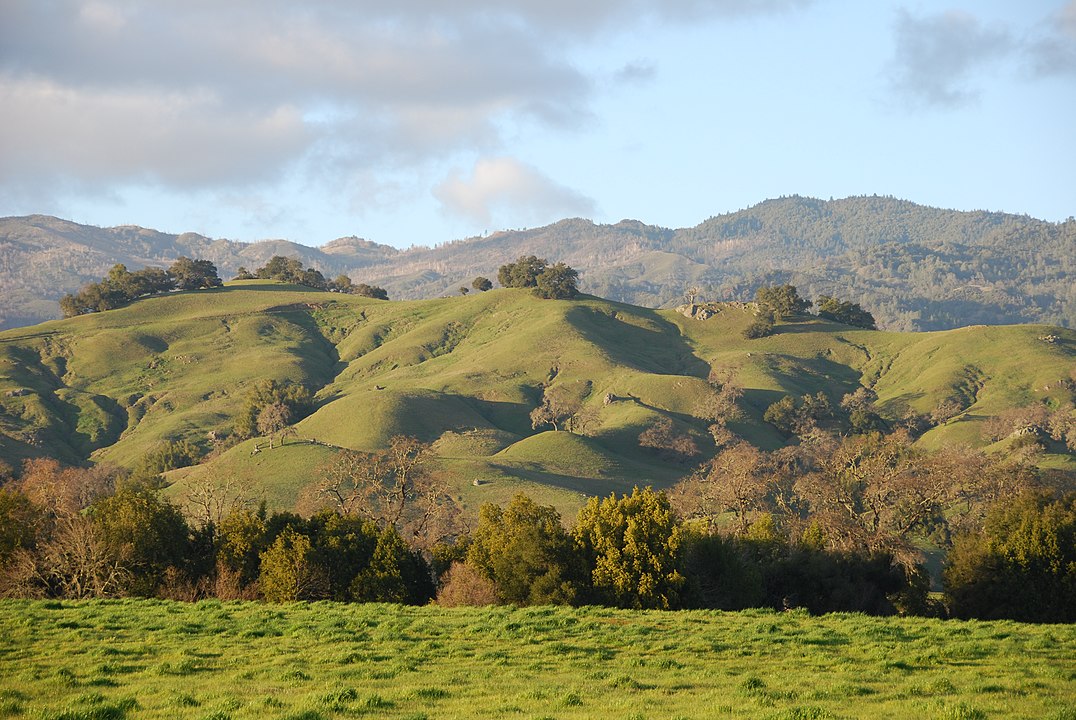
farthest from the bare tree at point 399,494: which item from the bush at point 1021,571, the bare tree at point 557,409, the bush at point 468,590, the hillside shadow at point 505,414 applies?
the bare tree at point 557,409

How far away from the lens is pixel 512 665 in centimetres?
2330

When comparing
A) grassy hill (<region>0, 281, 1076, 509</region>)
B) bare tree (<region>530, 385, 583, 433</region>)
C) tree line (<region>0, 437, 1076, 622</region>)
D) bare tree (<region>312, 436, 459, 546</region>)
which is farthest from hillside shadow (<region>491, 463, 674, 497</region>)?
tree line (<region>0, 437, 1076, 622</region>)

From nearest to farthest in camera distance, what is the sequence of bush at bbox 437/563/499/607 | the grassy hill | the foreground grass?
the foreground grass < bush at bbox 437/563/499/607 < the grassy hill

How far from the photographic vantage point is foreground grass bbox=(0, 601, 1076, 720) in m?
17.6

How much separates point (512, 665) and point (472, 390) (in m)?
140

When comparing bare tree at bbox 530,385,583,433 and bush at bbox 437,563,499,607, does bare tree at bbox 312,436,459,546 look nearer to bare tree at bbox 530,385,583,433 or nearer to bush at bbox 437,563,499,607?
bush at bbox 437,563,499,607

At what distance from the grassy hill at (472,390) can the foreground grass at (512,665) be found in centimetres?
7179

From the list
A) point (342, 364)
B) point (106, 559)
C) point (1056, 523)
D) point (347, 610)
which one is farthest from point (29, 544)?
point (342, 364)

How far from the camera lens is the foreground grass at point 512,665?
57.7ft

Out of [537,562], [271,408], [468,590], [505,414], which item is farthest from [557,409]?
[468,590]

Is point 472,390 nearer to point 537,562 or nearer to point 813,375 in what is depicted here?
point 813,375

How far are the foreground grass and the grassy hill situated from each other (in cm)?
7179

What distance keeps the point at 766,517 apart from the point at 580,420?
3551 inches

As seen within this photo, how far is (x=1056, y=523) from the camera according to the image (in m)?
50.0
